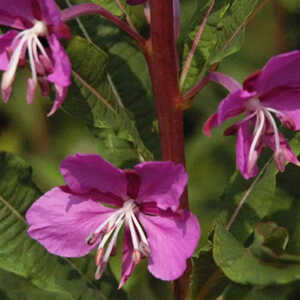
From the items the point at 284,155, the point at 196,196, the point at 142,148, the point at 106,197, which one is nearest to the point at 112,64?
the point at 142,148

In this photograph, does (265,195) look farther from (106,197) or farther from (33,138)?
(33,138)

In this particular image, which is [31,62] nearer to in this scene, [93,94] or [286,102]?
[93,94]

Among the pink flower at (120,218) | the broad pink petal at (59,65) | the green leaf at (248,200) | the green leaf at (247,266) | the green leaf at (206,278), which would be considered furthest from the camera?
the green leaf at (248,200)

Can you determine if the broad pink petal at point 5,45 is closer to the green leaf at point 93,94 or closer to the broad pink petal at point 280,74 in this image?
the green leaf at point 93,94

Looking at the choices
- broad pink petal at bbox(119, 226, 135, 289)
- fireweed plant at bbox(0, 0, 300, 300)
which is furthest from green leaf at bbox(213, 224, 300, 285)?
broad pink petal at bbox(119, 226, 135, 289)

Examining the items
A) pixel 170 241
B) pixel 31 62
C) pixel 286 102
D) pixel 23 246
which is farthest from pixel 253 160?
pixel 23 246

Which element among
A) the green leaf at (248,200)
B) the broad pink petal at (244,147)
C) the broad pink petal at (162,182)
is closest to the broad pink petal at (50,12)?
the broad pink petal at (162,182)
